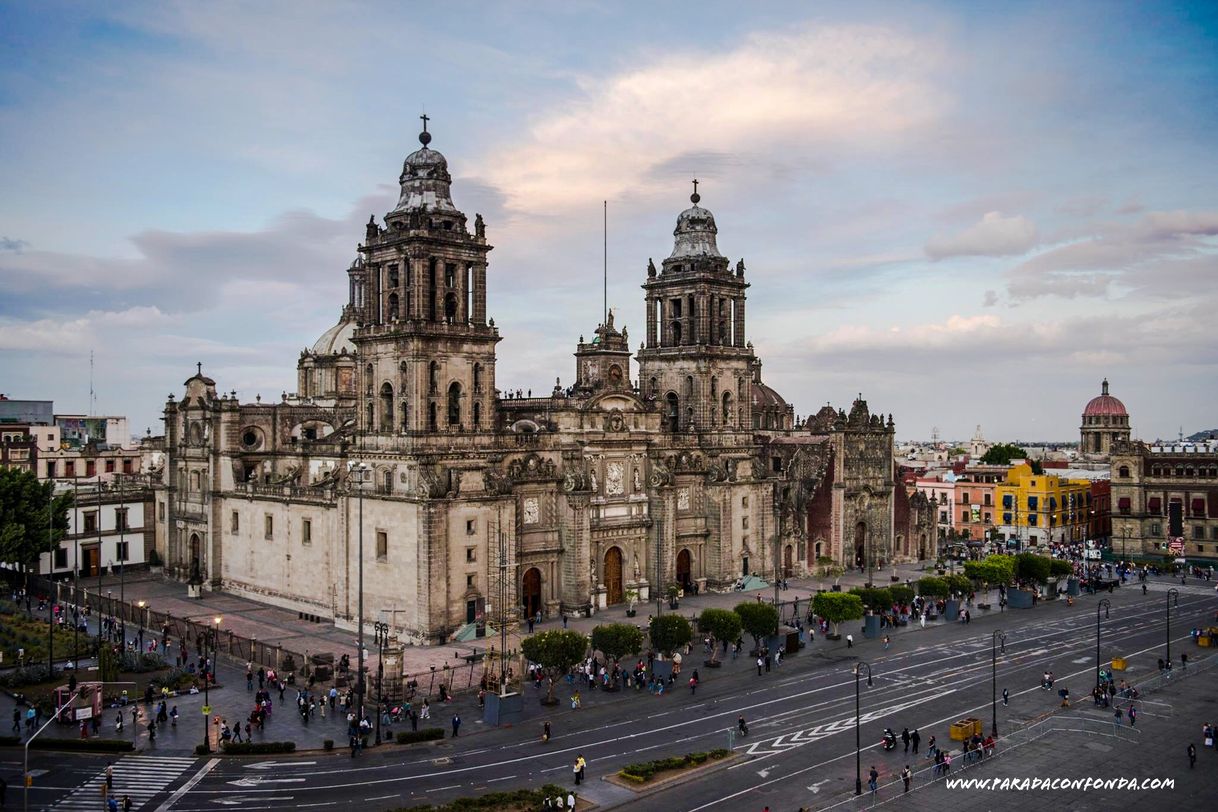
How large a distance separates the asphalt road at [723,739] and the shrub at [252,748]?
0.66 metres

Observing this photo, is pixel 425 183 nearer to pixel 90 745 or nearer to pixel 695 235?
pixel 695 235

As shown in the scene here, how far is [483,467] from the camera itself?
70812 millimetres

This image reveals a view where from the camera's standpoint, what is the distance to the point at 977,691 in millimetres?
Answer: 57375

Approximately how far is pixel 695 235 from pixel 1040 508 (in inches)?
2199

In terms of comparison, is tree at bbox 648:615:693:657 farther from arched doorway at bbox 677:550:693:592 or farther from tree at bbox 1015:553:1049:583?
tree at bbox 1015:553:1049:583

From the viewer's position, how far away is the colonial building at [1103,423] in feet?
525

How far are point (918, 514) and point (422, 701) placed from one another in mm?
67075

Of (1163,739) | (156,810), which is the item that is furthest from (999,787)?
(156,810)

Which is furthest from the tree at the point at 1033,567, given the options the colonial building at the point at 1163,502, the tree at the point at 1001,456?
the tree at the point at 1001,456

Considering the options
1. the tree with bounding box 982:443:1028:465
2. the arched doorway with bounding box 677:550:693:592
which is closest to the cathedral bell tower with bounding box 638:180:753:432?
the arched doorway with bounding box 677:550:693:592

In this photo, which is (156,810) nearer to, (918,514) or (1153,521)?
(918,514)

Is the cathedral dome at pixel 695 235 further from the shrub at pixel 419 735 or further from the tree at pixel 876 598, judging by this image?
the shrub at pixel 419 735

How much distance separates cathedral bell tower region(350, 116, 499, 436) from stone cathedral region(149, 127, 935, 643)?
5.9 inches

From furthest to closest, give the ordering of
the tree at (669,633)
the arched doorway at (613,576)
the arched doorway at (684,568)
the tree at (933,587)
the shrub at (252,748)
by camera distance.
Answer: the arched doorway at (684,568), the arched doorway at (613,576), the tree at (933,587), the tree at (669,633), the shrub at (252,748)
